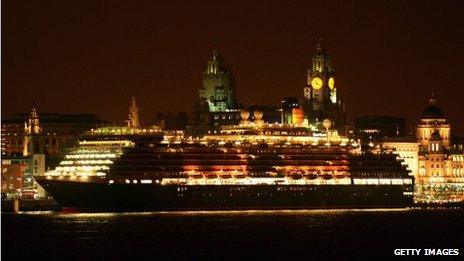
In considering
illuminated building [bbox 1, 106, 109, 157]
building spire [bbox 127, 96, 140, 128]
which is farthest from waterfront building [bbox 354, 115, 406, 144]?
building spire [bbox 127, 96, 140, 128]

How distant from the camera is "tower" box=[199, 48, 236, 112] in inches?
6560

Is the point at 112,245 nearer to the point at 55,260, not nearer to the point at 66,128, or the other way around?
the point at 55,260

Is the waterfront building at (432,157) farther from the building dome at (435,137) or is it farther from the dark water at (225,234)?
the dark water at (225,234)

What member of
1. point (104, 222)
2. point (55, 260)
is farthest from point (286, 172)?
point (55, 260)

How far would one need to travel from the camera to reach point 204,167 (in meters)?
121

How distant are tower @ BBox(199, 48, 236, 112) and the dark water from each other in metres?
46.9

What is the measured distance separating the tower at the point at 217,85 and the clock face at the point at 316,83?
9081 millimetres

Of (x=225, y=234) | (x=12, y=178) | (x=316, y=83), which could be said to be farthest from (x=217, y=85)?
(x=225, y=234)

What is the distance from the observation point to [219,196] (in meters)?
120

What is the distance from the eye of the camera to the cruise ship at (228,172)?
379 feet

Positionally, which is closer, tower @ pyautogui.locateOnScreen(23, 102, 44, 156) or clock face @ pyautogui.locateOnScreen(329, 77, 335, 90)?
tower @ pyautogui.locateOnScreen(23, 102, 44, 156)

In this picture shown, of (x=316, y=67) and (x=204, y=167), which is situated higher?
(x=316, y=67)

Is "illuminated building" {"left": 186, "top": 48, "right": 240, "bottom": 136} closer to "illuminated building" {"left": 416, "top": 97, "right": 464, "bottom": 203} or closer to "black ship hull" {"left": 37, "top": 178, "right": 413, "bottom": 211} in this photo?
"illuminated building" {"left": 416, "top": 97, "right": 464, "bottom": 203}

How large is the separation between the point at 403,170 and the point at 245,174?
1571cm
